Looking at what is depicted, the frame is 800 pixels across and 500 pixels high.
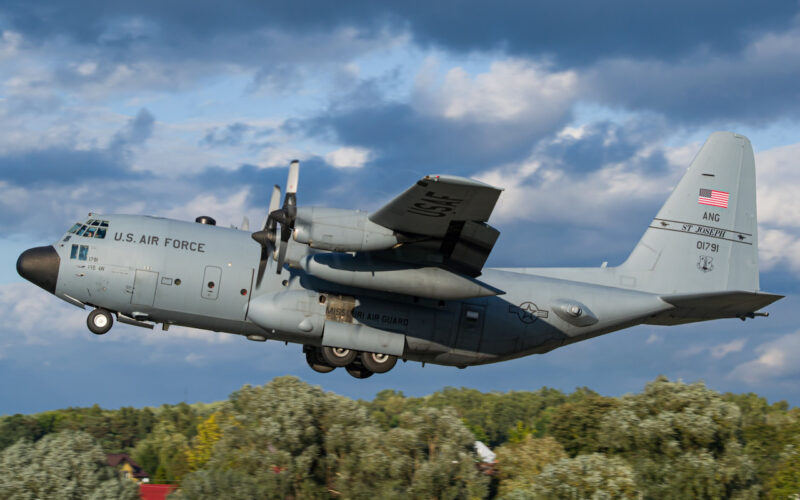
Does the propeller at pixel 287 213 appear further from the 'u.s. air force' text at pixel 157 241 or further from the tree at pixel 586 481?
the tree at pixel 586 481

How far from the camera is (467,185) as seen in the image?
16531 mm

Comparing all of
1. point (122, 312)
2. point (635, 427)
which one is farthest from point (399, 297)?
point (635, 427)

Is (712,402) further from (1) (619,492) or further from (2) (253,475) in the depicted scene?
(2) (253,475)

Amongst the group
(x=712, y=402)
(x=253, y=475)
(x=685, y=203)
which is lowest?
(x=253, y=475)

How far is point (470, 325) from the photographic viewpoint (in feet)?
69.9

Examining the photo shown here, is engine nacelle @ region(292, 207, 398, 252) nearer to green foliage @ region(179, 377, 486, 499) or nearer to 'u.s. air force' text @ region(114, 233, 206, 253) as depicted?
'u.s. air force' text @ region(114, 233, 206, 253)

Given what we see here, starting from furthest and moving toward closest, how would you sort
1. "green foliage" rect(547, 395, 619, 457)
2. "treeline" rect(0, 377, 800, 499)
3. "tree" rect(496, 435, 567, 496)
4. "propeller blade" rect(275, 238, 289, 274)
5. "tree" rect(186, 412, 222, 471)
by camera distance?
"tree" rect(186, 412, 222, 471), "green foliage" rect(547, 395, 619, 457), "tree" rect(496, 435, 567, 496), "treeline" rect(0, 377, 800, 499), "propeller blade" rect(275, 238, 289, 274)

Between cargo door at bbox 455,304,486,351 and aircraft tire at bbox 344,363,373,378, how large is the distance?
250 centimetres

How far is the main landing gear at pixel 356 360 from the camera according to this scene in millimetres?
20953

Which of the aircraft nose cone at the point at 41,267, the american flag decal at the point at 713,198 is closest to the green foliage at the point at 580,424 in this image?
the american flag decal at the point at 713,198

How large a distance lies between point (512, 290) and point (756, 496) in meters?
17.9

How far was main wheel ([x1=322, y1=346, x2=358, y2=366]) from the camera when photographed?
20.9m

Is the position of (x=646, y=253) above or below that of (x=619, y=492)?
above

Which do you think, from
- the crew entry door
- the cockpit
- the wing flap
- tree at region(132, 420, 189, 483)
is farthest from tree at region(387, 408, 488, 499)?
tree at region(132, 420, 189, 483)
